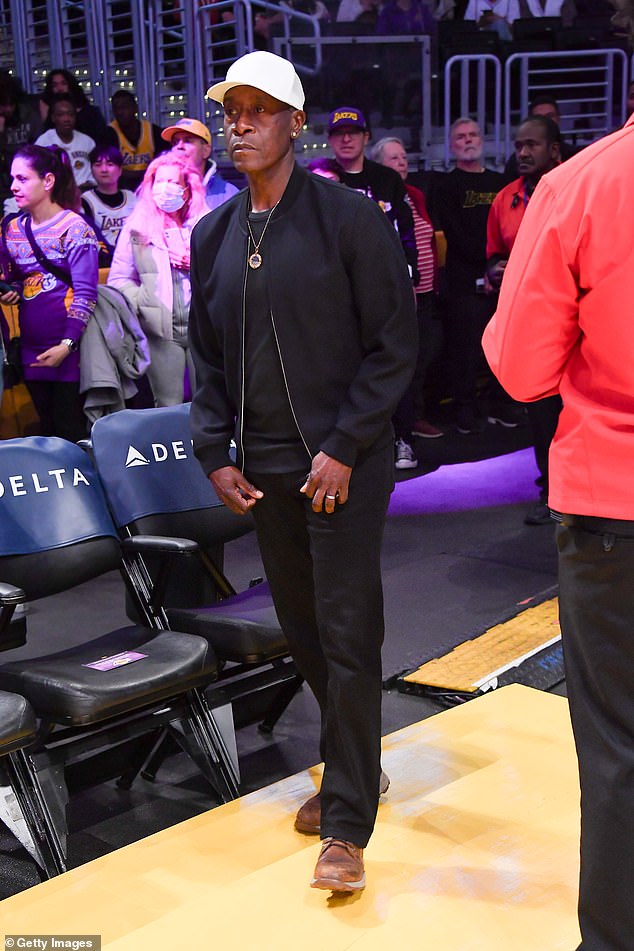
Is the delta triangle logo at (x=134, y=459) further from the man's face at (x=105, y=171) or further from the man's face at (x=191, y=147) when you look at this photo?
the man's face at (x=105, y=171)

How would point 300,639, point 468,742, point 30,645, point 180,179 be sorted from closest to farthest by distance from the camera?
point 300,639 → point 468,742 → point 30,645 → point 180,179

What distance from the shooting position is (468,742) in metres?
3.26

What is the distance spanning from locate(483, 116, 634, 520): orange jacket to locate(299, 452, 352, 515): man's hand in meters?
0.60

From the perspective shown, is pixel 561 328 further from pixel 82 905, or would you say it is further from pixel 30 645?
pixel 30 645

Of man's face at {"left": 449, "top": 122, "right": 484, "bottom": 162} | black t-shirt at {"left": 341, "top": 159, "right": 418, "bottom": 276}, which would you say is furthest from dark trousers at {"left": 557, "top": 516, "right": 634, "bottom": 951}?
man's face at {"left": 449, "top": 122, "right": 484, "bottom": 162}

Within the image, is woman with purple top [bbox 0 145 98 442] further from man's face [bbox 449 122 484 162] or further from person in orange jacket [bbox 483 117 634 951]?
person in orange jacket [bbox 483 117 634 951]

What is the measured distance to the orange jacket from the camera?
177 cm

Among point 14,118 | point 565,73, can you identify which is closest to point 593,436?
point 14,118

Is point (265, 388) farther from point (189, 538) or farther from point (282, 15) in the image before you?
point (282, 15)

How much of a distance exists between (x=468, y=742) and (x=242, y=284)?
1.44 metres

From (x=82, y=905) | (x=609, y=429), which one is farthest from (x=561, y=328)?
(x=82, y=905)

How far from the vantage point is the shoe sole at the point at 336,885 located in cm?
249

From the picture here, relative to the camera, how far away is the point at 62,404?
17.7 feet

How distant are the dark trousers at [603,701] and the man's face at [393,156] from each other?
5329 mm
